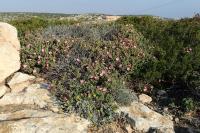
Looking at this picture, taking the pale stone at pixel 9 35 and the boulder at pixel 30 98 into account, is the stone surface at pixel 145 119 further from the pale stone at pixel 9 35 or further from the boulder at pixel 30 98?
the pale stone at pixel 9 35

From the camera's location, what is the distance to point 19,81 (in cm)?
962

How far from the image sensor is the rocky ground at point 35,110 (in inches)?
317

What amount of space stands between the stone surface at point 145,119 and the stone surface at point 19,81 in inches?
83.7

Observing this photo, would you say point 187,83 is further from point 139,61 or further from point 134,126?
point 134,126

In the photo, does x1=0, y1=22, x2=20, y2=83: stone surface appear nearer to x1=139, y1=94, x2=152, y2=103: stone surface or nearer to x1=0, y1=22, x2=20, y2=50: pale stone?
x1=0, y1=22, x2=20, y2=50: pale stone

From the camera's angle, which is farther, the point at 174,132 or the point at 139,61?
the point at 139,61

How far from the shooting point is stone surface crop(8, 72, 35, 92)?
9.45 m

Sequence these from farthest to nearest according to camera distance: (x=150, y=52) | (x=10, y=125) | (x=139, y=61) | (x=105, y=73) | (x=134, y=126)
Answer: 1. (x=150, y=52)
2. (x=139, y=61)
3. (x=105, y=73)
4. (x=134, y=126)
5. (x=10, y=125)

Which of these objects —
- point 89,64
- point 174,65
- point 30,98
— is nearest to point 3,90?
point 30,98

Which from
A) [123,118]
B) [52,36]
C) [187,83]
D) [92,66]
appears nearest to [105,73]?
[92,66]

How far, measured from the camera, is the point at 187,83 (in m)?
9.84

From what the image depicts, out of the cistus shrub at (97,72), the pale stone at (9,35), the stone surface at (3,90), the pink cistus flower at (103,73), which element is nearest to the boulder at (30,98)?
the stone surface at (3,90)

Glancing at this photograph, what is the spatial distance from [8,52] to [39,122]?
242cm

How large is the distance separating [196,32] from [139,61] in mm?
2190
